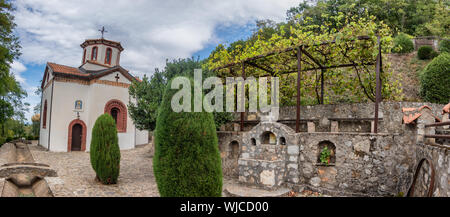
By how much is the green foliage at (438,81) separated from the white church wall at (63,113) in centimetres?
2087

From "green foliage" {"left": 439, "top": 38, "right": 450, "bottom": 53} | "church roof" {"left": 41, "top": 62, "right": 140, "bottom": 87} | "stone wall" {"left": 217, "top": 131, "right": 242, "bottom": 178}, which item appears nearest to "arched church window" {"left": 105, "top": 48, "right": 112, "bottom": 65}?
"church roof" {"left": 41, "top": 62, "right": 140, "bottom": 87}

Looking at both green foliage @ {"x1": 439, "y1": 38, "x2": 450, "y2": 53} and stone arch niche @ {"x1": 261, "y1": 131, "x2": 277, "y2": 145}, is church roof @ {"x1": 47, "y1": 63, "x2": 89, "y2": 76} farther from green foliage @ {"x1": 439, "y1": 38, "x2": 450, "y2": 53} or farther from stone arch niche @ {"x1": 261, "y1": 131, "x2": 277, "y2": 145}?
green foliage @ {"x1": 439, "y1": 38, "x2": 450, "y2": 53}

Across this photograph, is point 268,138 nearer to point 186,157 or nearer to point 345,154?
point 345,154

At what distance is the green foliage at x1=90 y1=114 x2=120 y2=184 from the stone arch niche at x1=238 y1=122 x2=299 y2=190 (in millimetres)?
4026

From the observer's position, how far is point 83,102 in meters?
17.5

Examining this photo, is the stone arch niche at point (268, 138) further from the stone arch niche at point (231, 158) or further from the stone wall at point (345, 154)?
the stone arch niche at point (231, 158)

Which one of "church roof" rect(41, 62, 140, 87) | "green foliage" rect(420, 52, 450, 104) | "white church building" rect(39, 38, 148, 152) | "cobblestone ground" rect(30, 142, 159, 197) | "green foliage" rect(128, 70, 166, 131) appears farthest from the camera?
"church roof" rect(41, 62, 140, 87)

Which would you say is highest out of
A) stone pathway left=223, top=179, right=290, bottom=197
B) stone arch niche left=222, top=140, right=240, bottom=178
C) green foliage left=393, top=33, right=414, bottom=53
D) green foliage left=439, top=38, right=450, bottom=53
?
green foliage left=393, top=33, right=414, bottom=53

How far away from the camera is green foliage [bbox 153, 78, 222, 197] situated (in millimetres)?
4430

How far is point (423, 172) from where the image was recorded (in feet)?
18.6

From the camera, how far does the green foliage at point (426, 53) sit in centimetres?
2089

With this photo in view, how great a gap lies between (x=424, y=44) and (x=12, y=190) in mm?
29671

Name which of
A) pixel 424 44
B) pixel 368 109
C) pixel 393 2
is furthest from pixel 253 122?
pixel 393 2
